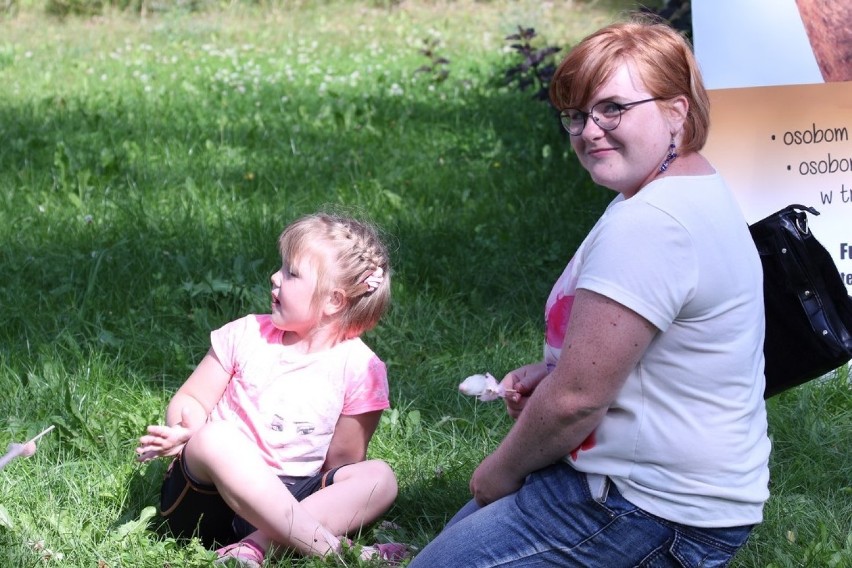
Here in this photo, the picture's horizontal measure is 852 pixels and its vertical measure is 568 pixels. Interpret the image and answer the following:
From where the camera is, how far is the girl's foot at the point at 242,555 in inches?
110

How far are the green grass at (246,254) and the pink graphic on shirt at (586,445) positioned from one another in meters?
0.89

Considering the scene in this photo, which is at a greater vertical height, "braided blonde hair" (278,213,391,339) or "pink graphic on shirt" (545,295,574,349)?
"pink graphic on shirt" (545,295,574,349)

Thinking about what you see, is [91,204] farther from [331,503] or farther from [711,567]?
[711,567]

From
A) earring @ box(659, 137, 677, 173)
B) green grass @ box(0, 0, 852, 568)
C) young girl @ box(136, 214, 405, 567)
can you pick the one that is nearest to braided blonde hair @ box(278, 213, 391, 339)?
young girl @ box(136, 214, 405, 567)

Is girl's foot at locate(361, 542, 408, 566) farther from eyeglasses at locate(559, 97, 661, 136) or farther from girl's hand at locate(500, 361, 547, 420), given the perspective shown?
eyeglasses at locate(559, 97, 661, 136)

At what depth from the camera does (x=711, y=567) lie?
89.5 inches

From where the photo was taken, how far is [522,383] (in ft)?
8.27

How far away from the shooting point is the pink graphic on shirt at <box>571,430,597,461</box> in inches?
86.7

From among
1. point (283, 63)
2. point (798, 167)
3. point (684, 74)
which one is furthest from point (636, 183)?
point (283, 63)

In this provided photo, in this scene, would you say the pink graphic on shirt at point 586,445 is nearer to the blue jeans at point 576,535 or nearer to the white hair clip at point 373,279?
the blue jeans at point 576,535

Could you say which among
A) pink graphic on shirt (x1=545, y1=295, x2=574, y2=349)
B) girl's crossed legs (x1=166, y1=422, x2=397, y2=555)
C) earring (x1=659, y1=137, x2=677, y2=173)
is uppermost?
earring (x1=659, y1=137, x2=677, y2=173)

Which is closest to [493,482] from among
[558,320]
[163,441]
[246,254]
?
[558,320]

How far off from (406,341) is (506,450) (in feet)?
6.61

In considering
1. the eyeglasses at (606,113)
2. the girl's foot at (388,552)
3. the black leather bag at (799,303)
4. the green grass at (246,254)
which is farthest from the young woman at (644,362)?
the green grass at (246,254)
